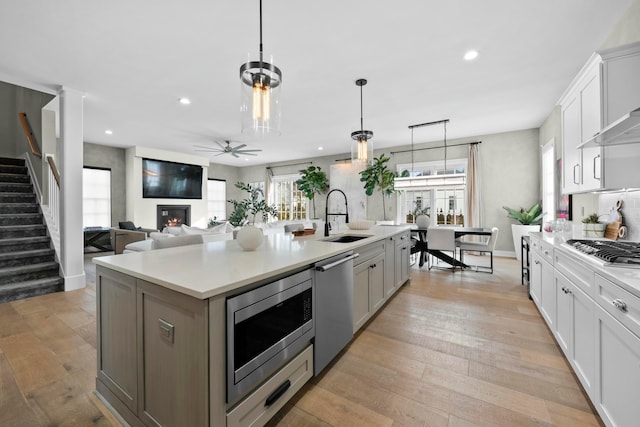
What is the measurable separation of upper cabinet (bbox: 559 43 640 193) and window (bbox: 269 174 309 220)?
7.66 meters

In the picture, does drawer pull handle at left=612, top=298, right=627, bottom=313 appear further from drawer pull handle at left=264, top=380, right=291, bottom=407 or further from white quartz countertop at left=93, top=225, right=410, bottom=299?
drawer pull handle at left=264, top=380, right=291, bottom=407

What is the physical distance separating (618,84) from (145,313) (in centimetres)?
320

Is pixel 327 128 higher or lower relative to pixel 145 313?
higher

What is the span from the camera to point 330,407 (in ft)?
5.23

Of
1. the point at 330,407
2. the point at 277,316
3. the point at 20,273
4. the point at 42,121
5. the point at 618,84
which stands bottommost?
the point at 330,407

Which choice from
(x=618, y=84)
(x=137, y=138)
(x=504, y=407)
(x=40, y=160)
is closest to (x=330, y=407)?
(x=504, y=407)

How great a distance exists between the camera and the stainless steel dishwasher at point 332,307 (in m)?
1.77

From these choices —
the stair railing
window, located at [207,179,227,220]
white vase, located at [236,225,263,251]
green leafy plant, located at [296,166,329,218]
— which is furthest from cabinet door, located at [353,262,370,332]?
window, located at [207,179,227,220]

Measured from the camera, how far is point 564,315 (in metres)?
1.96

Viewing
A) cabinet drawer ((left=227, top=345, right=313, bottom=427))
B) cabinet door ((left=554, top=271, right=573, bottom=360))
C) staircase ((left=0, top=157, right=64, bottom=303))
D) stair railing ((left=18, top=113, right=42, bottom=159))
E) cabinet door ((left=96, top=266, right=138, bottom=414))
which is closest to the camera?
Answer: cabinet drawer ((left=227, top=345, right=313, bottom=427))

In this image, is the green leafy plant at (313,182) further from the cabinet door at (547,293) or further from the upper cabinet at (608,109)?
the upper cabinet at (608,109)

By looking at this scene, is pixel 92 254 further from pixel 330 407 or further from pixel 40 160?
pixel 330 407

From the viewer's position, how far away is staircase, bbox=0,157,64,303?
3.50 m

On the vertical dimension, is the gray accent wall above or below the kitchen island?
above
